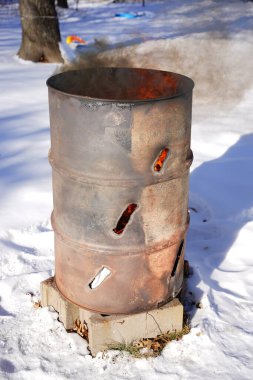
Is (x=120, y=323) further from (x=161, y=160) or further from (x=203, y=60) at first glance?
(x=203, y=60)

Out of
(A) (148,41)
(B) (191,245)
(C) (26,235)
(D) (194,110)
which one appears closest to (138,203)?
(B) (191,245)

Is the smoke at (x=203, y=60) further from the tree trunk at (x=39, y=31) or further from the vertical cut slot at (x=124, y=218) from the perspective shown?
the vertical cut slot at (x=124, y=218)

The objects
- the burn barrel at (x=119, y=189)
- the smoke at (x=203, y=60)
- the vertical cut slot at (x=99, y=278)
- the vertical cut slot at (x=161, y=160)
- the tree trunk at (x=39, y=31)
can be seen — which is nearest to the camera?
the burn barrel at (x=119, y=189)

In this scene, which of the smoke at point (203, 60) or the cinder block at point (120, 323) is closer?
the cinder block at point (120, 323)

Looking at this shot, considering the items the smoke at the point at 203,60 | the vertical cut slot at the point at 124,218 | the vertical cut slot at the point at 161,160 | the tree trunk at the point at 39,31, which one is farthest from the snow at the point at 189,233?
the vertical cut slot at the point at 161,160

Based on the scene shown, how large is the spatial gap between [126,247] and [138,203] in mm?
234

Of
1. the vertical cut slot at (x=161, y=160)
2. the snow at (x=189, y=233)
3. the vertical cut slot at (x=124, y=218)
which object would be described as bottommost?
the snow at (x=189, y=233)

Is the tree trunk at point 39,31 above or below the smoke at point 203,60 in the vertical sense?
above

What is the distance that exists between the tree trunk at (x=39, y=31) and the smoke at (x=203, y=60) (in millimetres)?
866

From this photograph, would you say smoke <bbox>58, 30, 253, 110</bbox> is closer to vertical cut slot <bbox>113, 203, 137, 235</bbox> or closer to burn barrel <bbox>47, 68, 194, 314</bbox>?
burn barrel <bbox>47, 68, 194, 314</bbox>

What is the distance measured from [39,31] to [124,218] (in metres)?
7.11

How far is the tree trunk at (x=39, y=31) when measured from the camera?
8.63m

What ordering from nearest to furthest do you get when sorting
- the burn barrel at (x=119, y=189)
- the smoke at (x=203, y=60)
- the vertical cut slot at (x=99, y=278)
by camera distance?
the burn barrel at (x=119, y=189) < the vertical cut slot at (x=99, y=278) < the smoke at (x=203, y=60)

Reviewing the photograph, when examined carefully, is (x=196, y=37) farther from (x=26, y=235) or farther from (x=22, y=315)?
(x=22, y=315)
